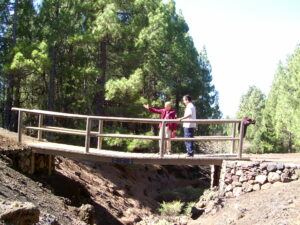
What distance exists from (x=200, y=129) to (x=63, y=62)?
14.4 m

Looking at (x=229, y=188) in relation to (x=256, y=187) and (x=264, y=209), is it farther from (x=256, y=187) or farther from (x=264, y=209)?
(x=264, y=209)

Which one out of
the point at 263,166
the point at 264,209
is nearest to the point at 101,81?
the point at 263,166

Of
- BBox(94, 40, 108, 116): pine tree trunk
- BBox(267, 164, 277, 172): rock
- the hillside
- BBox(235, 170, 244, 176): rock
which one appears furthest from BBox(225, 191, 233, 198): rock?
BBox(94, 40, 108, 116): pine tree trunk

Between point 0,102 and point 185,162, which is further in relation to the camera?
point 0,102

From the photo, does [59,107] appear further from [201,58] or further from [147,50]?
[201,58]

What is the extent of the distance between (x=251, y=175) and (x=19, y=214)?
8.31 m

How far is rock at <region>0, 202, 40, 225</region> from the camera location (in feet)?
18.4

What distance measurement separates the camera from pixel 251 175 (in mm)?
12922

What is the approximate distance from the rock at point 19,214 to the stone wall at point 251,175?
8049mm

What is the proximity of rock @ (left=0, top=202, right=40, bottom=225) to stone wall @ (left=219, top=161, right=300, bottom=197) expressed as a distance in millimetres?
8049

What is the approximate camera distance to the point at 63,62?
27.2m

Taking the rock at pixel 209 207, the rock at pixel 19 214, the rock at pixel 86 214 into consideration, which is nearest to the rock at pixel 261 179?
the rock at pixel 209 207

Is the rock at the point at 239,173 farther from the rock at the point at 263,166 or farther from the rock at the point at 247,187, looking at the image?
the rock at the point at 263,166

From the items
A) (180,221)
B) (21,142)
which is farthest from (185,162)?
(21,142)
